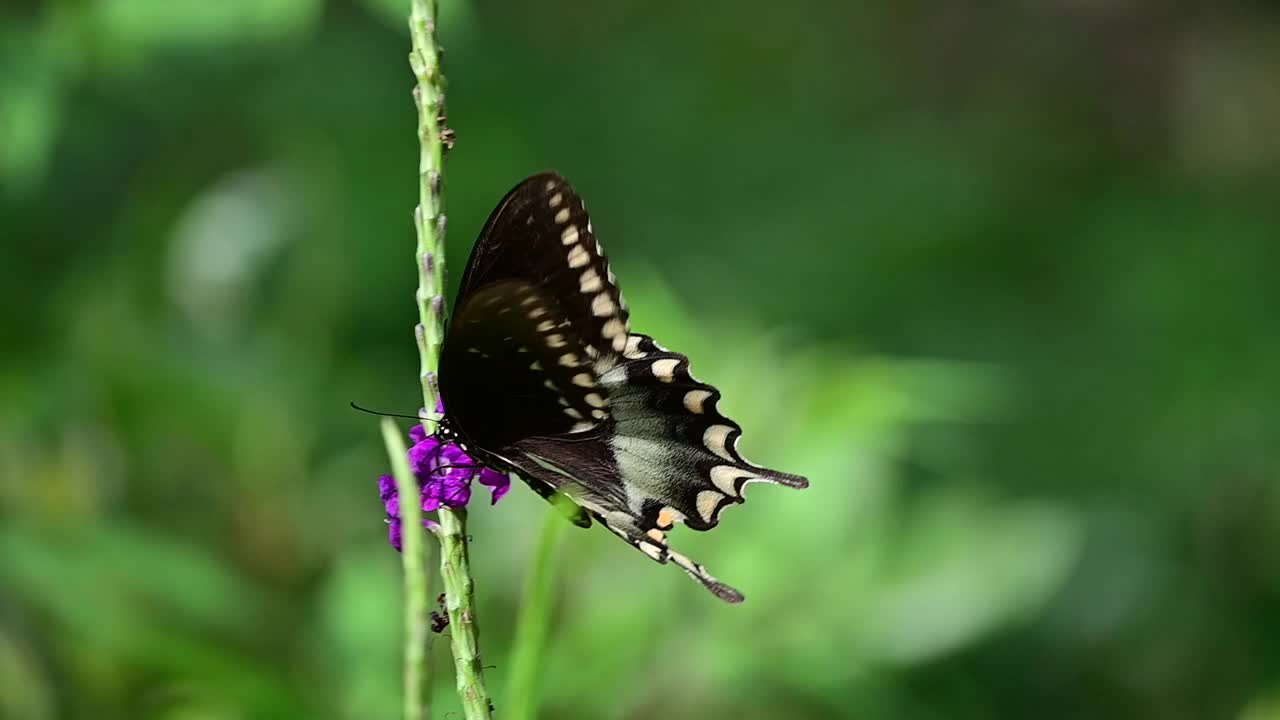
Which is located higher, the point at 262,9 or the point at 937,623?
the point at 262,9

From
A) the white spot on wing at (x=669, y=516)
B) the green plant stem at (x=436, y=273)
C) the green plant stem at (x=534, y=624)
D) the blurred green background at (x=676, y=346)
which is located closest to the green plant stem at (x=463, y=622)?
the green plant stem at (x=436, y=273)

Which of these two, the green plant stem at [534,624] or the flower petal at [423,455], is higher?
the flower petal at [423,455]

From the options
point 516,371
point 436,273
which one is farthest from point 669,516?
point 436,273

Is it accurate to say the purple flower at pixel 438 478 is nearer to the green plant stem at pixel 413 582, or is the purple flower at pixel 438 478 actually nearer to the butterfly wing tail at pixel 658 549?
the butterfly wing tail at pixel 658 549

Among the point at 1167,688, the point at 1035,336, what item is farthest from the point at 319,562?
the point at 1035,336

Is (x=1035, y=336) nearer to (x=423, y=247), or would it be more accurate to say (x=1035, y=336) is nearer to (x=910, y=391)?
(x=910, y=391)

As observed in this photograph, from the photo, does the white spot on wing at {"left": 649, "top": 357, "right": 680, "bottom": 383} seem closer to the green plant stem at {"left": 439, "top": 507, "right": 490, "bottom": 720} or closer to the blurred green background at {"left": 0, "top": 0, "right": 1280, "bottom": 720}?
the green plant stem at {"left": 439, "top": 507, "right": 490, "bottom": 720}
